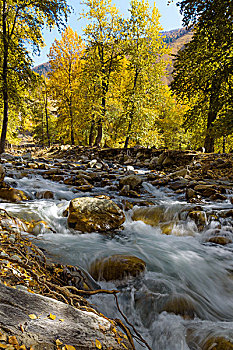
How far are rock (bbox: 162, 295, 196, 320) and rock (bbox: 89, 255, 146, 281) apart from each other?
571mm

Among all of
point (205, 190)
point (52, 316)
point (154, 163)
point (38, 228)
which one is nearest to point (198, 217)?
point (205, 190)

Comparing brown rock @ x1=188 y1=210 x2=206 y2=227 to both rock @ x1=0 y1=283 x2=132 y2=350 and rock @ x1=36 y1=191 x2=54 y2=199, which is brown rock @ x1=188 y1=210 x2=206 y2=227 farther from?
rock @ x1=36 y1=191 x2=54 y2=199

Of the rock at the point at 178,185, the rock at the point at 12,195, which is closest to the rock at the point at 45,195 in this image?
the rock at the point at 12,195

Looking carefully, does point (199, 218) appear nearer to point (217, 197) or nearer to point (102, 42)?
point (217, 197)

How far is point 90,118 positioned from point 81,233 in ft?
39.3

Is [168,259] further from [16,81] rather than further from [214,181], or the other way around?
[16,81]

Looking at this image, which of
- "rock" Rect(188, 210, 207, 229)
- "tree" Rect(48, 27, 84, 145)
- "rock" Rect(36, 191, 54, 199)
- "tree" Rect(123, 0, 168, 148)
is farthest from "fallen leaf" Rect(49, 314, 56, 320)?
"tree" Rect(48, 27, 84, 145)

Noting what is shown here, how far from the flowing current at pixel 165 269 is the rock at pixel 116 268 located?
0.34 feet

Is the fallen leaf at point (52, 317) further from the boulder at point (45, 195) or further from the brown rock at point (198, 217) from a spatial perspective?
the boulder at point (45, 195)

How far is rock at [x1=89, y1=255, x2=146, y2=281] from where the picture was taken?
2807 millimetres

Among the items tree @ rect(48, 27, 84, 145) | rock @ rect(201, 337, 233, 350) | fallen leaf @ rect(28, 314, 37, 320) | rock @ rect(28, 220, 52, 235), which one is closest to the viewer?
fallen leaf @ rect(28, 314, 37, 320)

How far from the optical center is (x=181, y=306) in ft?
8.27

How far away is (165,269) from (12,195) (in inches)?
174

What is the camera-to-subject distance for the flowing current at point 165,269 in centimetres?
224
